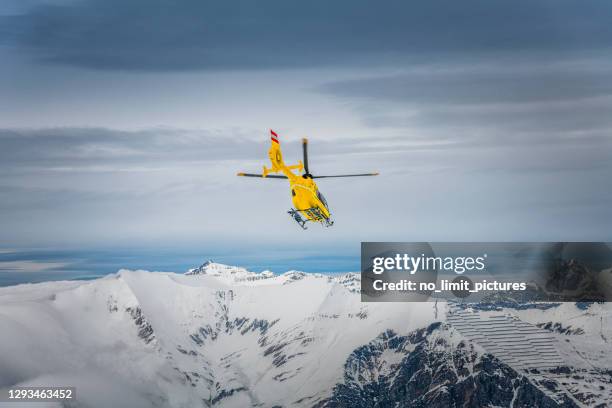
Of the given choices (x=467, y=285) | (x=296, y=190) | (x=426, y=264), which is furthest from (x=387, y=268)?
(x=296, y=190)

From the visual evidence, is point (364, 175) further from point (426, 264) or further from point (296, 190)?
point (426, 264)

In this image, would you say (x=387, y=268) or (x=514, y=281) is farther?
(x=514, y=281)

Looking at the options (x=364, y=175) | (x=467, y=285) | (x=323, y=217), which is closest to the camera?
(x=364, y=175)

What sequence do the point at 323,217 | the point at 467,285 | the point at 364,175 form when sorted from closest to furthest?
the point at 364,175, the point at 323,217, the point at 467,285

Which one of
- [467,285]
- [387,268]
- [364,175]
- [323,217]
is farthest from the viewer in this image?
[467,285]

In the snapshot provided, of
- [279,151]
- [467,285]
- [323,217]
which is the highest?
[279,151]

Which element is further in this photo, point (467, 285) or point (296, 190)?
point (467, 285)

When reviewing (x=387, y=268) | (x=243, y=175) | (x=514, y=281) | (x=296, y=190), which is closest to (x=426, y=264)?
(x=387, y=268)

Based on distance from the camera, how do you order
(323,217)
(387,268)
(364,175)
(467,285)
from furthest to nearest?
(467,285)
(387,268)
(323,217)
(364,175)

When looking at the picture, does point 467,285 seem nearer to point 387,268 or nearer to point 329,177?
point 387,268

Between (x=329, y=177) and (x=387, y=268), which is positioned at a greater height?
(x=329, y=177)
